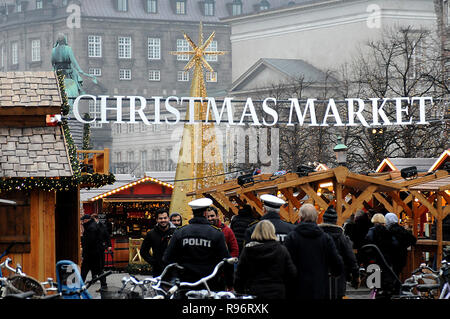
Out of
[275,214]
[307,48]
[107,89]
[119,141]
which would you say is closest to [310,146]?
[275,214]

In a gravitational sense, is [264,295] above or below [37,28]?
below

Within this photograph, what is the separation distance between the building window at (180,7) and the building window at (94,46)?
423 inches

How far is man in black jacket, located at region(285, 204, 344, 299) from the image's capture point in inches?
493

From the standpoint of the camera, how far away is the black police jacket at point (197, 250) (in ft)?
44.3

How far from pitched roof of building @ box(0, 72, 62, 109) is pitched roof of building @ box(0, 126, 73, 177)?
16.9 inches

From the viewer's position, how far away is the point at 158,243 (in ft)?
53.7

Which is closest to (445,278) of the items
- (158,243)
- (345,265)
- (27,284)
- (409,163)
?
(345,265)

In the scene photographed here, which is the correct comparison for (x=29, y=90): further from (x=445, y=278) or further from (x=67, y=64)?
(x=67, y=64)

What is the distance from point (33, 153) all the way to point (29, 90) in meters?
1.68

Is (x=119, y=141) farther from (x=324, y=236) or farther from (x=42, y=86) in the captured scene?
(x=324, y=236)

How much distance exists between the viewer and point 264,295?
12.0 meters

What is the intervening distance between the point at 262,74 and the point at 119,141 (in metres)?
34.8

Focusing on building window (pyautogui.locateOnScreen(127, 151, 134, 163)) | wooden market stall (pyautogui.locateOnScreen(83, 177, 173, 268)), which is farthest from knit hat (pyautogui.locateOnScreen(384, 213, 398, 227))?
building window (pyautogui.locateOnScreen(127, 151, 134, 163))

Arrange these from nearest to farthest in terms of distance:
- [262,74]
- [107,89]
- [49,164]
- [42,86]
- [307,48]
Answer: [49,164] < [42,86] < [262,74] < [307,48] < [107,89]
